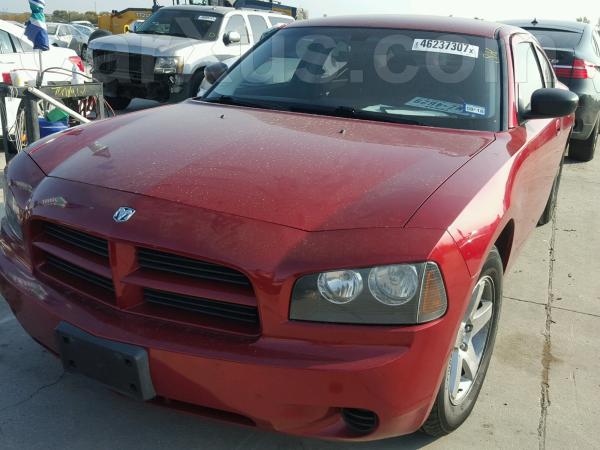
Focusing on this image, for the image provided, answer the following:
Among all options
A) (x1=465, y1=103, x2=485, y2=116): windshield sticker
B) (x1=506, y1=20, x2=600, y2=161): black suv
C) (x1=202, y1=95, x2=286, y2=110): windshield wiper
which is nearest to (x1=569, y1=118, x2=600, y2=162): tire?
(x1=506, y1=20, x2=600, y2=161): black suv

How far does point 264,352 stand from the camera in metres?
1.90

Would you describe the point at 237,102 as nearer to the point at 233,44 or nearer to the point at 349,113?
the point at 349,113

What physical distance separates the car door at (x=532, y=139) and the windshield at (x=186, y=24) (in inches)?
294

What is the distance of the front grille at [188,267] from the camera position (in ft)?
6.57

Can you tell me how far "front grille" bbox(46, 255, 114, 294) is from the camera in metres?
2.21

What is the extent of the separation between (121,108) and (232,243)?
9647 mm

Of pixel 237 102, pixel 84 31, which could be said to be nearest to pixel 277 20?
pixel 237 102

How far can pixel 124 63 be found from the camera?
32.7 feet

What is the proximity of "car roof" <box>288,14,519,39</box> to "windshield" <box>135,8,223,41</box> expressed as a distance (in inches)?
286

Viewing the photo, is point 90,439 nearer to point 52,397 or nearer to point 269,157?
point 52,397

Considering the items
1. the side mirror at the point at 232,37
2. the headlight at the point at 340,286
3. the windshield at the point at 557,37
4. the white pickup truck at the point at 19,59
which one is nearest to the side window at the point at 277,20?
the side mirror at the point at 232,37

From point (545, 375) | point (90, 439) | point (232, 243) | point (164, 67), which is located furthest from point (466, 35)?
point (164, 67)

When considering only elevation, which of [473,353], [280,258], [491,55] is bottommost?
[473,353]

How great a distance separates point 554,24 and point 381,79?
5590 millimetres
